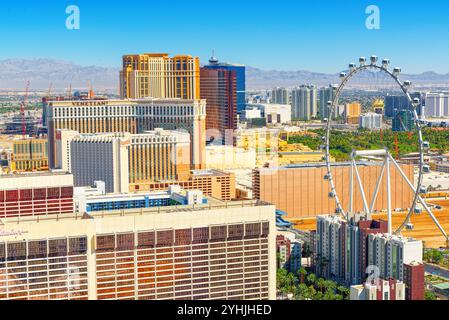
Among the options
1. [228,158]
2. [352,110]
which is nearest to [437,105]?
[228,158]

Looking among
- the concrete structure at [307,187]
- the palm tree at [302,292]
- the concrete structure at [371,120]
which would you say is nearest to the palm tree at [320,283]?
the palm tree at [302,292]

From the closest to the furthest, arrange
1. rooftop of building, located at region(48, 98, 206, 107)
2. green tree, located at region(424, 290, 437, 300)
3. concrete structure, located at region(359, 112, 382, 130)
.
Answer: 1. green tree, located at region(424, 290, 437, 300)
2. concrete structure, located at region(359, 112, 382, 130)
3. rooftop of building, located at region(48, 98, 206, 107)

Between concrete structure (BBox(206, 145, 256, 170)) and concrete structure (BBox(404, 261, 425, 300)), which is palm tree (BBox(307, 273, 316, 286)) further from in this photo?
concrete structure (BBox(206, 145, 256, 170))

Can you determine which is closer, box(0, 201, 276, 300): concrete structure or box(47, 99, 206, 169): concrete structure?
box(0, 201, 276, 300): concrete structure

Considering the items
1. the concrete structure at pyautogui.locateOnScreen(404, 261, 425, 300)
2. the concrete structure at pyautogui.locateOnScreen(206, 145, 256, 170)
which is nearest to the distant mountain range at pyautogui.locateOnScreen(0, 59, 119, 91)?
the concrete structure at pyautogui.locateOnScreen(206, 145, 256, 170)

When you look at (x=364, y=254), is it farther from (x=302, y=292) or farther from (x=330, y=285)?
(x=302, y=292)

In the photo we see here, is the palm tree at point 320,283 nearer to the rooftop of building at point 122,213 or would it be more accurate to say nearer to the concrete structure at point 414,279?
the concrete structure at point 414,279
